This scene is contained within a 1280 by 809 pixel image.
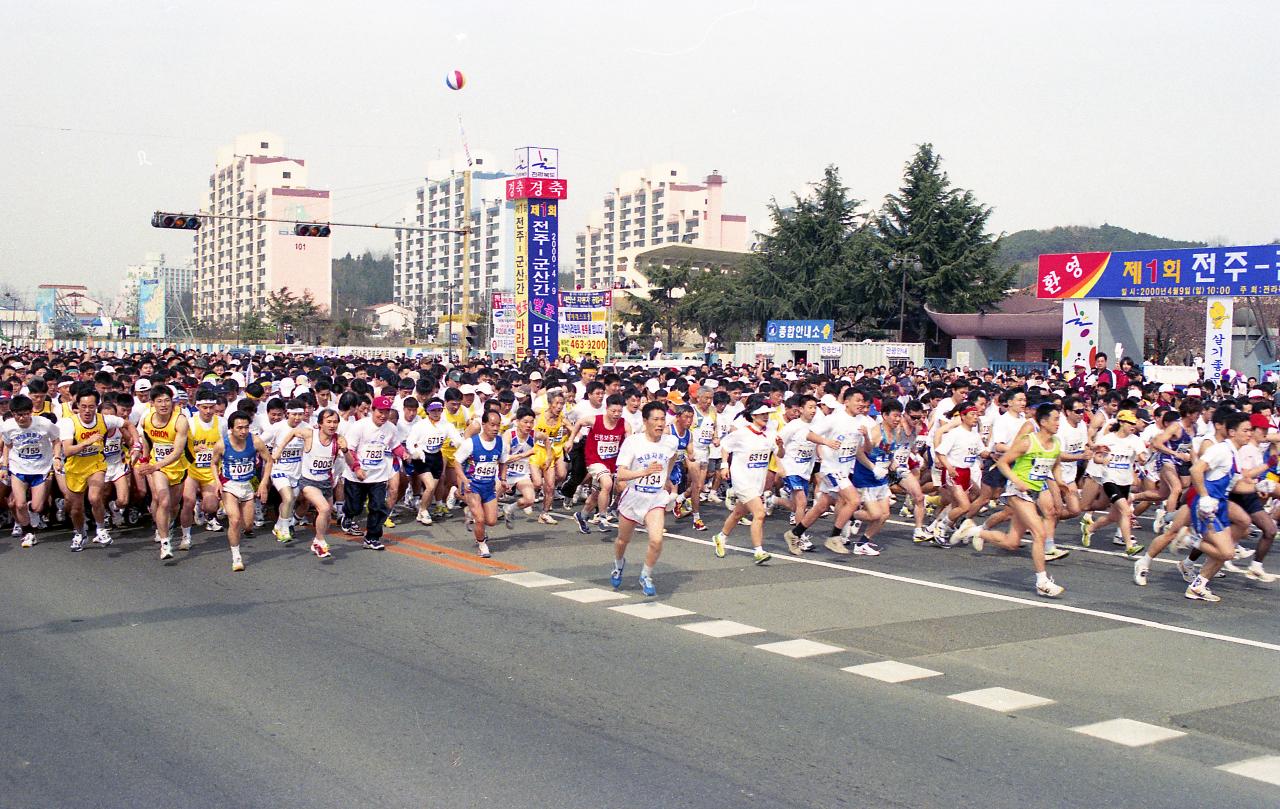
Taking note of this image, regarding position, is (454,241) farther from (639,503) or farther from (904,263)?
(639,503)

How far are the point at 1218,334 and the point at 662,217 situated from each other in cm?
13066

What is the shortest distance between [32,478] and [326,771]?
317 inches

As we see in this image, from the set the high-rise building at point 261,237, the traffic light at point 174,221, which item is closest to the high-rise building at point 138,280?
the high-rise building at point 261,237

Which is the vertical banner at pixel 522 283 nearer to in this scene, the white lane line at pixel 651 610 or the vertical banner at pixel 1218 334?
the vertical banner at pixel 1218 334

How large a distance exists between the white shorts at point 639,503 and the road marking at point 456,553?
5.52ft

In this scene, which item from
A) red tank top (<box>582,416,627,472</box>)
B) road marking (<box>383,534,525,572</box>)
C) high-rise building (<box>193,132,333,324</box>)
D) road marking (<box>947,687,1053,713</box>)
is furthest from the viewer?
high-rise building (<box>193,132,333,324</box>)

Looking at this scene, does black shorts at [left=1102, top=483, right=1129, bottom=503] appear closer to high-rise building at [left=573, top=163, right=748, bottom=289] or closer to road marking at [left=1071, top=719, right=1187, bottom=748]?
road marking at [left=1071, top=719, right=1187, bottom=748]

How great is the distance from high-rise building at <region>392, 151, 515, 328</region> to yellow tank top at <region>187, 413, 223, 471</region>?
12245 cm

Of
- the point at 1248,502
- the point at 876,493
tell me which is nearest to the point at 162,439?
the point at 876,493

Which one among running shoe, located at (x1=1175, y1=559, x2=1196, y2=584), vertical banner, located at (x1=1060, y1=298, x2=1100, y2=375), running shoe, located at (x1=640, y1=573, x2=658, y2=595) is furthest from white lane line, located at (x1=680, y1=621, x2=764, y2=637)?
vertical banner, located at (x1=1060, y1=298, x2=1100, y2=375)

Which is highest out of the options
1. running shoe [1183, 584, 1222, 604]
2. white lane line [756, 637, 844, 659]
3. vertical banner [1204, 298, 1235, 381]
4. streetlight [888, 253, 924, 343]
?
streetlight [888, 253, 924, 343]

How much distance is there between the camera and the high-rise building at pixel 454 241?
144 metres

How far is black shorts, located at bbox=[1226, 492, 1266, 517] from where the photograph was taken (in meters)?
10.3

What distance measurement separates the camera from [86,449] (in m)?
12.1
